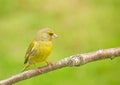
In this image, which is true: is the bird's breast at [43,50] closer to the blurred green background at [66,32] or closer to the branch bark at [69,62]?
the branch bark at [69,62]

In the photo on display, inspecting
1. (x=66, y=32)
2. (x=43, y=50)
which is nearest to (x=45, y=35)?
(x=43, y=50)

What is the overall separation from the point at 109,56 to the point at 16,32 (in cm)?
593

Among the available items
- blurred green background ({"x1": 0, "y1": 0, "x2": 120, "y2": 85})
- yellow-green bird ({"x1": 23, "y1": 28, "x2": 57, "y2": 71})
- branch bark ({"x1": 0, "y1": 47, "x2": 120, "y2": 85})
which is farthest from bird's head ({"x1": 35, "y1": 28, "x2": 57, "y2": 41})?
blurred green background ({"x1": 0, "y1": 0, "x2": 120, "y2": 85})

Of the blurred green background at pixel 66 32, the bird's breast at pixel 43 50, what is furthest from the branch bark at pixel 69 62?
the blurred green background at pixel 66 32

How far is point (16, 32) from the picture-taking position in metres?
9.18

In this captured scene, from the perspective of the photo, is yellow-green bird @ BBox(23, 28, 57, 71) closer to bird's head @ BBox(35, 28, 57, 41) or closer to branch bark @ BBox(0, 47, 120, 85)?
bird's head @ BBox(35, 28, 57, 41)

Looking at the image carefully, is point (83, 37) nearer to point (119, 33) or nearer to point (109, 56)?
point (119, 33)

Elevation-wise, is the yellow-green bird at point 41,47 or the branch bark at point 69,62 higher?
the yellow-green bird at point 41,47

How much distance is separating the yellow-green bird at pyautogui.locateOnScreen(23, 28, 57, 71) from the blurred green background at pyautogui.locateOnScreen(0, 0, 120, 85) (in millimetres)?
3686

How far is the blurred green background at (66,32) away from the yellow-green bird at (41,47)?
3686 millimetres

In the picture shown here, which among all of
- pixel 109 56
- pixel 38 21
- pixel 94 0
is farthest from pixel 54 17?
pixel 109 56

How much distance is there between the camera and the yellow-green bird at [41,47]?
381cm

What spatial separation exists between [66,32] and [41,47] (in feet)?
17.3

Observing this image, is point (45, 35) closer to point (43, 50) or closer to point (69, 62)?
point (43, 50)
